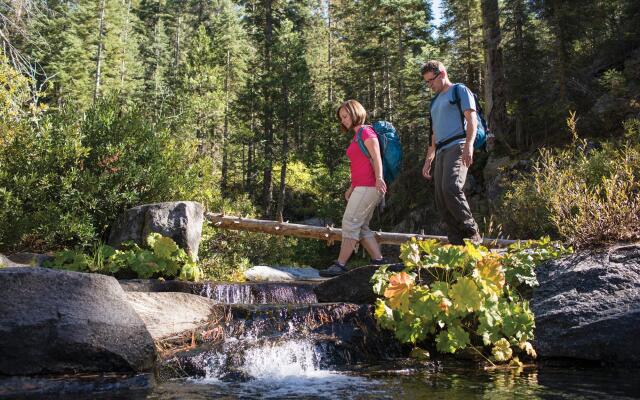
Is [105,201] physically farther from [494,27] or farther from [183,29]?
[183,29]

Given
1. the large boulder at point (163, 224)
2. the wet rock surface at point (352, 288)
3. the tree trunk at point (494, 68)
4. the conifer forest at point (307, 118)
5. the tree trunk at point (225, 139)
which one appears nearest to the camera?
the wet rock surface at point (352, 288)

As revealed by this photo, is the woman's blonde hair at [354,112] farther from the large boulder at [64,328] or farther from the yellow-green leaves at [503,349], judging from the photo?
the large boulder at [64,328]

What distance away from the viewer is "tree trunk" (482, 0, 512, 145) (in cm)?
1620

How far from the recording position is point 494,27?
16.2 meters

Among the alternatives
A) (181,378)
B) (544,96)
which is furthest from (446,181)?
(544,96)

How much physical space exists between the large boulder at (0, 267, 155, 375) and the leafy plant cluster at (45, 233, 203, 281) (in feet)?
9.61

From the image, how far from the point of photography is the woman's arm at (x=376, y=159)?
239 inches

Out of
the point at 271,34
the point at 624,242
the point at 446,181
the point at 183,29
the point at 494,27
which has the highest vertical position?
the point at 183,29

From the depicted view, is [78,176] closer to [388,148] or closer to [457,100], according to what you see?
[388,148]

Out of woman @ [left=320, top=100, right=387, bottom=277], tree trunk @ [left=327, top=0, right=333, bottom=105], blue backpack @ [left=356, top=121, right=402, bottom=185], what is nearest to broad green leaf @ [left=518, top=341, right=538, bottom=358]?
woman @ [left=320, top=100, right=387, bottom=277]

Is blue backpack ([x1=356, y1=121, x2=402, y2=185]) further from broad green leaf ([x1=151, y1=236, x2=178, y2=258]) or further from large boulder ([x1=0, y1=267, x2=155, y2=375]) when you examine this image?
large boulder ([x1=0, y1=267, x2=155, y2=375])

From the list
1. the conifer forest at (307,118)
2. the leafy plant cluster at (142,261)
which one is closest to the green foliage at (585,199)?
the conifer forest at (307,118)

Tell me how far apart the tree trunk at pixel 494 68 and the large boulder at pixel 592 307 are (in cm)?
1231

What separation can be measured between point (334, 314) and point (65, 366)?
2.46 m
